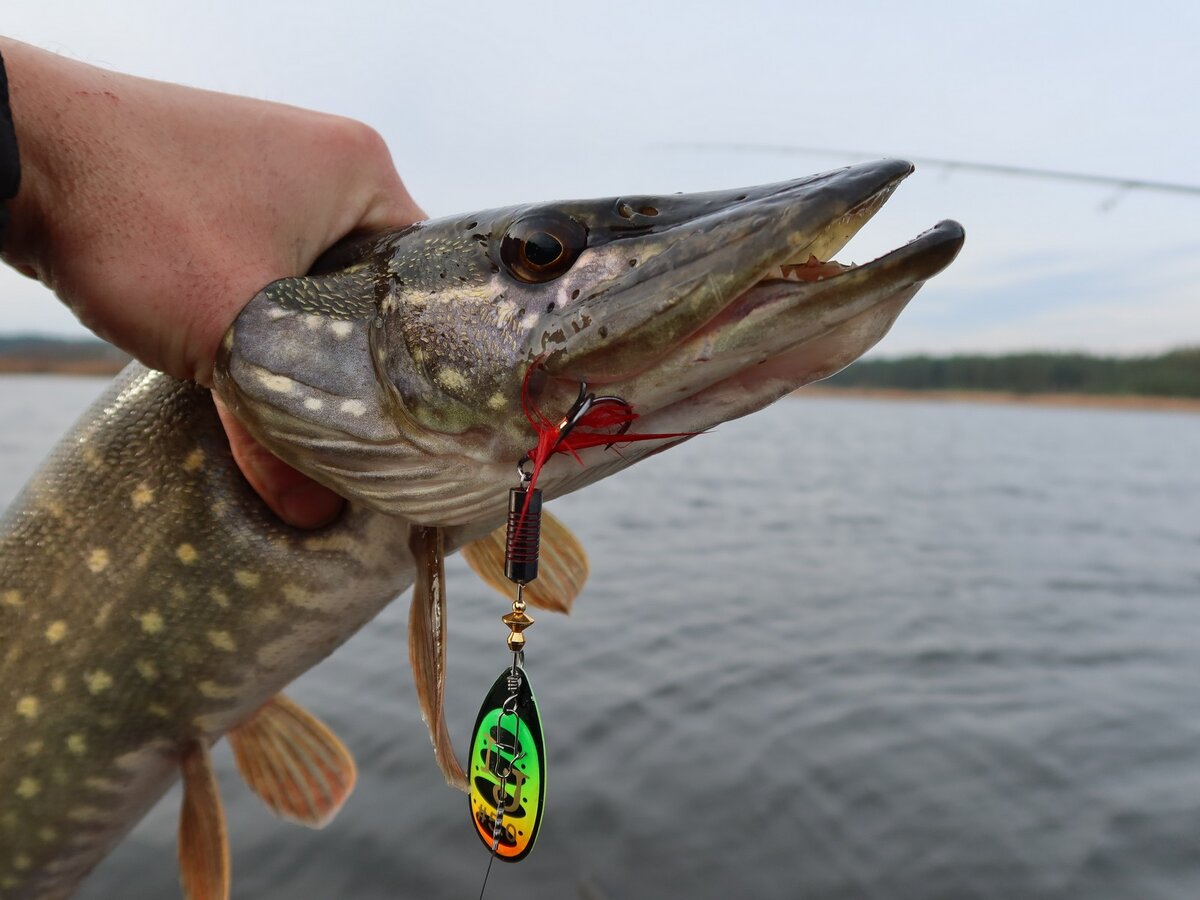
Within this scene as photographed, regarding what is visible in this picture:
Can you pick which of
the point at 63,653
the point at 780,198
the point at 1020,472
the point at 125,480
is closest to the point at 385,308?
the point at 780,198

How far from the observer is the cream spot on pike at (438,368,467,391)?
114 cm

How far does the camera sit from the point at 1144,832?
9.04 ft

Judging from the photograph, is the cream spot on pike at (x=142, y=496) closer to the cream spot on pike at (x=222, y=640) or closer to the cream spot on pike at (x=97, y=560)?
the cream spot on pike at (x=97, y=560)

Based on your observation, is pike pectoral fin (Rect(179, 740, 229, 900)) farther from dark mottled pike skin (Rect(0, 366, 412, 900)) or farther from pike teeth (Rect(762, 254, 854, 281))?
pike teeth (Rect(762, 254, 854, 281))

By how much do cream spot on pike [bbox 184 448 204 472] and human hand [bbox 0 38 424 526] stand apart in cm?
32

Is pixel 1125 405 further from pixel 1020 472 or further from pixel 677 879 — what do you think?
pixel 677 879

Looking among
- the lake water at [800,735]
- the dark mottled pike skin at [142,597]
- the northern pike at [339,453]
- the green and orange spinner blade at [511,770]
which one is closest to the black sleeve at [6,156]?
the northern pike at [339,453]

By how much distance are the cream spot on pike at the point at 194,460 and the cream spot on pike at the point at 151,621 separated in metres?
0.31

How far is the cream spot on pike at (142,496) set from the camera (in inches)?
61.1

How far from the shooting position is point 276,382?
118 centimetres

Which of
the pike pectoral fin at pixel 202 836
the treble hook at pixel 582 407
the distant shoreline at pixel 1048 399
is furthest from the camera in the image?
the distant shoreline at pixel 1048 399

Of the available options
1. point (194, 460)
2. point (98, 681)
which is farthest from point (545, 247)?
point (98, 681)

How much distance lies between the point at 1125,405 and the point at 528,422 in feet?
176

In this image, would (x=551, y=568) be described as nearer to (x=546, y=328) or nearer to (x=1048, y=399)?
(x=546, y=328)
